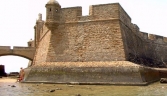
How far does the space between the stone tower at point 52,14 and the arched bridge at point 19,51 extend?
1282cm

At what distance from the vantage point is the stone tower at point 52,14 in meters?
18.6

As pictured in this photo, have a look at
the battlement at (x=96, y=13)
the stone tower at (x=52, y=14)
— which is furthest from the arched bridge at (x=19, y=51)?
the battlement at (x=96, y=13)

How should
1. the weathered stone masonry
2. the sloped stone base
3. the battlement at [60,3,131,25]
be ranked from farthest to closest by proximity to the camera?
the battlement at [60,3,131,25] < the weathered stone masonry < the sloped stone base

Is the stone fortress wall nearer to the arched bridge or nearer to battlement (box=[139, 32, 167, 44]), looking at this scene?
battlement (box=[139, 32, 167, 44])

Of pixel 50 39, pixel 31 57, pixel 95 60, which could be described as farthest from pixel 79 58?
pixel 31 57

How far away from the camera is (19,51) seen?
3103 cm

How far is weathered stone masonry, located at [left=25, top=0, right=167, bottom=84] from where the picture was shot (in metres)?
15.4

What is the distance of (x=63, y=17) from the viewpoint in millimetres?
18891

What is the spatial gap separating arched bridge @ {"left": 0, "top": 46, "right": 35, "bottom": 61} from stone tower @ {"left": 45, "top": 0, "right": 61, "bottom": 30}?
12.8m

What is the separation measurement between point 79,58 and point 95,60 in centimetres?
127

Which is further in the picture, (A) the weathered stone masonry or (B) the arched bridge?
(B) the arched bridge

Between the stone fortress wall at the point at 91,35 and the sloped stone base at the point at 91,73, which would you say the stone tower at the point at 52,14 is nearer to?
the stone fortress wall at the point at 91,35

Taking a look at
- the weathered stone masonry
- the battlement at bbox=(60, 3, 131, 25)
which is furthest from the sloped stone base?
the battlement at bbox=(60, 3, 131, 25)

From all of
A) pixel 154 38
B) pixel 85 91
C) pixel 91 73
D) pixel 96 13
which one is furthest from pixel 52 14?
pixel 154 38
